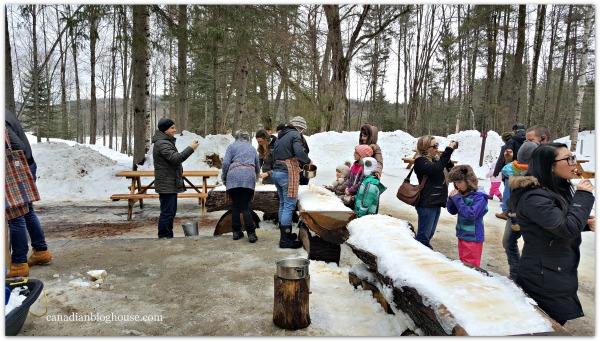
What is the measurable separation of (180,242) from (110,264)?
105cm

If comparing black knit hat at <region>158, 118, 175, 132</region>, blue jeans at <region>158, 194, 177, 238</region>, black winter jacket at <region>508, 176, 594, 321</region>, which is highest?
black knit hat at <region>158, 118, 175, 132</region>

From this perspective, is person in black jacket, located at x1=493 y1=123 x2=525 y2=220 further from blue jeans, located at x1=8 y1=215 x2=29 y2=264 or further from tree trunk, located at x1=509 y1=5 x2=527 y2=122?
tree trunk, located at x1=509 y1=5 x2=527 y2=122

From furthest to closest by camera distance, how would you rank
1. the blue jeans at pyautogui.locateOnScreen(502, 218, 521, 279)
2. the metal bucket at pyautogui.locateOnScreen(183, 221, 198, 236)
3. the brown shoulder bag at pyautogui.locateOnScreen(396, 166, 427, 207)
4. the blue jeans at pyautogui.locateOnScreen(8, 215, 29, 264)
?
1. the metal bucket at pyautogui.locateOnScreen(183, 221, 198, 236)
2. the brown shoulder bag at pyautogui.locateOnScreen(396, 166, 427, 207)
3. the blue jeans at pyautogui.locateOnScreen(502, 218, 521, 279)
4. the blue jeans at pyautogui.locateOnScreen(8, 215, 29, 264)

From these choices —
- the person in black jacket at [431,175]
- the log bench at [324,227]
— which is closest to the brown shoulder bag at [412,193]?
the person in black jacket at [431,175]

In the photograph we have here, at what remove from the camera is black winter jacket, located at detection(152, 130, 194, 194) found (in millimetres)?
4969

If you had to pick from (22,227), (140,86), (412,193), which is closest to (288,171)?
(412,193)

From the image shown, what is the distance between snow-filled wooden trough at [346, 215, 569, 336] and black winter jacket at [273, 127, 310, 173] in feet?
5.73

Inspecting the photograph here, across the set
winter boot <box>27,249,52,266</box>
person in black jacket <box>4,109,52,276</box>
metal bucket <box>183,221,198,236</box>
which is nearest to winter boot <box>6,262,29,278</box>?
person in black jacket <box>4,109,52,276</box>

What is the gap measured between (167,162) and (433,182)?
3.55m

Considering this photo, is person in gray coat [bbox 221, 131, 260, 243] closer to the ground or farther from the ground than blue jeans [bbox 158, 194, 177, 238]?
farther from the ground

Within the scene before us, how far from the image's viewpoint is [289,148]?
4801 millimetres

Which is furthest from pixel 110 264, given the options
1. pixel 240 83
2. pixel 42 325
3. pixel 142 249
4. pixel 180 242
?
pixel 240 83

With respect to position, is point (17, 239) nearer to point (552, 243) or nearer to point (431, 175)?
point (431, 175)

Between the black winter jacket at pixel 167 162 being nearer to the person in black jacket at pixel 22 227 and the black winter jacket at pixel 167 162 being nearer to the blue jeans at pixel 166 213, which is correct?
the blue jeans at pixel 166 213
